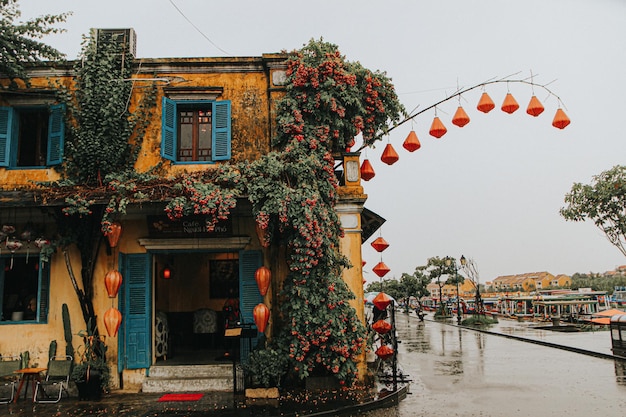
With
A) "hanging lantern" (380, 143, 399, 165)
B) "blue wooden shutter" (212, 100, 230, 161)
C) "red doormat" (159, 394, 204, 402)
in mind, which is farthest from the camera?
"hanging lantern" (380, 143, 399, 165)

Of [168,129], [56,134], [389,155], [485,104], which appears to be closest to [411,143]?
[389,155]

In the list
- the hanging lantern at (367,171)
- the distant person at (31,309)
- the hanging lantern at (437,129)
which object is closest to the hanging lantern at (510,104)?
the hanging lantern at (437,129)

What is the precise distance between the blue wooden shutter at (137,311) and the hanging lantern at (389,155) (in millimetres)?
6355

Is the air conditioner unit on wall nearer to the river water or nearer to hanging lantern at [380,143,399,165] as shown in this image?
hanging lantern at [380,143,399,165]

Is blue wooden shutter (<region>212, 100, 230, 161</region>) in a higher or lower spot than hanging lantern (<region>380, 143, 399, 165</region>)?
higher

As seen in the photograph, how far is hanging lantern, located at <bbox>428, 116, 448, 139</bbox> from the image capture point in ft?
39.0

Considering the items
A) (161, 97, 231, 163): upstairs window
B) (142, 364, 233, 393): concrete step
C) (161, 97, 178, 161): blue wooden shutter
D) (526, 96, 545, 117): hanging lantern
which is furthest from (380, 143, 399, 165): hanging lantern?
(142, 364, 233, 393): concrete step

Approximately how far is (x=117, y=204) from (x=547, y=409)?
368 inches

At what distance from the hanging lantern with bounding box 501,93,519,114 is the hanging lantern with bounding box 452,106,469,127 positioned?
88 centimetres

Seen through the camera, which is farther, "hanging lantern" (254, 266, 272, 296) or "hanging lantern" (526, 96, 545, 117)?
"hanging lantern" (526, 96, 545, 117)

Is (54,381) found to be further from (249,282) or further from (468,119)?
(468,119)

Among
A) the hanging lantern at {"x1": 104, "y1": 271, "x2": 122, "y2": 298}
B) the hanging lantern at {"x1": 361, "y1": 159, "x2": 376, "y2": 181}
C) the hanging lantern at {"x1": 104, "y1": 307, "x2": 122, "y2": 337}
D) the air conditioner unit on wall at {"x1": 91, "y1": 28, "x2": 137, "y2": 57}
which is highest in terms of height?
the air conditioner unit on wall at {"x1": 91, "y1": 28, "x2": 137, "y2": 57}

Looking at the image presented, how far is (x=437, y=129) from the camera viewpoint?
11906 millimetres

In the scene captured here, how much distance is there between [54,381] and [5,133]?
233 inches
